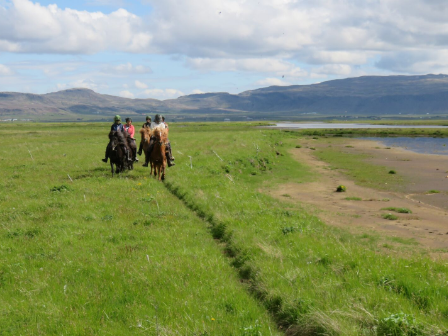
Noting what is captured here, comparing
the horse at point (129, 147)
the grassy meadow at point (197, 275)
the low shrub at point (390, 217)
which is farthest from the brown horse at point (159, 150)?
Result: the low shrub at point (390, 217)

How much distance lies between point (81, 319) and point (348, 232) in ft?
38.0

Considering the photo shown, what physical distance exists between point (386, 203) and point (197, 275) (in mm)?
16281

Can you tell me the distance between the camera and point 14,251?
1126 centimetres

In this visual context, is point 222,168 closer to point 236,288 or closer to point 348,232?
point 348,232

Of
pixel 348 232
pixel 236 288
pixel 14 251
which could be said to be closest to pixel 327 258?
pixel 236 288

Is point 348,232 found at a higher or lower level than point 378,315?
lower

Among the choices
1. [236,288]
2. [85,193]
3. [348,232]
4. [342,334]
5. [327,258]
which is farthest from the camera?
[85,193]

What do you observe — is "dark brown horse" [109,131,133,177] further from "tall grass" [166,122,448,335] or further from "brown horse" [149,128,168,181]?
"tall grass" [166,122,448,335]

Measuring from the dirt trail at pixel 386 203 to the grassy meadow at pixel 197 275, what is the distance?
7.19 ft

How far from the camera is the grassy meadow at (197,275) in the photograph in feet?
24.2

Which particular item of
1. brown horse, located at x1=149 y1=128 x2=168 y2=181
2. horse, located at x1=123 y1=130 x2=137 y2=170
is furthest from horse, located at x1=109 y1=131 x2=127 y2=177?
brown horse, located at x1=149 y1=128 x2=168 y2=181

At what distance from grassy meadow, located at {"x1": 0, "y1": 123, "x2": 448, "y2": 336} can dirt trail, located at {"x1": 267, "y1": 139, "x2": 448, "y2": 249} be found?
2191mm

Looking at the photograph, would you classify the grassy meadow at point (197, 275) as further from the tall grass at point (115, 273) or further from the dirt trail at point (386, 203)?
the dirt trail at point (386, 203)

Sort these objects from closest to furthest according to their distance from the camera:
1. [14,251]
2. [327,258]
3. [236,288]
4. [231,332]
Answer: [231,332] → [236,288] → [327,258] → [14,251]
